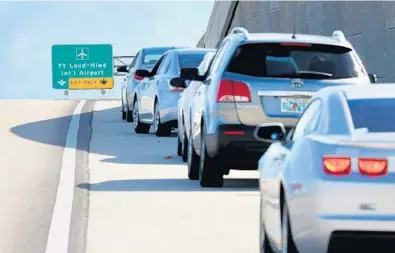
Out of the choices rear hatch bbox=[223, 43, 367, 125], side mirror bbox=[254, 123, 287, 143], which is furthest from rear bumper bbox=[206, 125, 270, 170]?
side mirror bbox=[254, 123, 287, 143]

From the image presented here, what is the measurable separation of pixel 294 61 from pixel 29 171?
4.15 meters

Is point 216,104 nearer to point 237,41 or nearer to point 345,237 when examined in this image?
point 237,41

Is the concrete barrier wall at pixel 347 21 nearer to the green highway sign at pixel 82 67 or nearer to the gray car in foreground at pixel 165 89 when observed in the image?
the gray car in foreground at pixel 165 89

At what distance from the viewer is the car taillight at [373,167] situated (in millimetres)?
7809

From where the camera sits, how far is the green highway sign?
58.9 meters

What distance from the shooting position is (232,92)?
14875mm

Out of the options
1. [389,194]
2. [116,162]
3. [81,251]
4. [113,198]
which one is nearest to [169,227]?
[81,251]

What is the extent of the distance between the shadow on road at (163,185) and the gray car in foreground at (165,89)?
6782mm

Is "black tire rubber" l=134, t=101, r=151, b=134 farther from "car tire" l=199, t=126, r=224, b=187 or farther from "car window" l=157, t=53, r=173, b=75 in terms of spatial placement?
"car tire" l=199, t=126, r=224, b=187

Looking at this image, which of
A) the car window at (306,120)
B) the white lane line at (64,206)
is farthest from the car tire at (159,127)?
the car window at (306,120)

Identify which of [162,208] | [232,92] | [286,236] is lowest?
[162,208]

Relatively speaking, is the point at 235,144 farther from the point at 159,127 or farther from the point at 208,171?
the point at 159,127

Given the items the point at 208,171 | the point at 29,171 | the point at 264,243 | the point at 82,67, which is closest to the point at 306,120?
the point at 264,243

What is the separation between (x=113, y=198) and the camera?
563 inches
